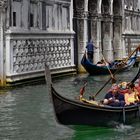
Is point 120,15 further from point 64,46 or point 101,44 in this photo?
point 64,46

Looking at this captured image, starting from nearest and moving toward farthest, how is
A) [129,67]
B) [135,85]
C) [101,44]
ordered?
[135,85]
[129,67]
[101,44]

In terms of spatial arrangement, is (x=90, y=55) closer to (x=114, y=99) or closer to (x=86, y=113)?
(x=114, y=99)

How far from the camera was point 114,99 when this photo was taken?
19.2ft

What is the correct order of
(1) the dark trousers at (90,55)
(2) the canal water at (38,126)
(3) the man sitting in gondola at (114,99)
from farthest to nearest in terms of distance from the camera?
(1) the dark trousers at (90,55) < (3) the man sitting in gondola at (114,99) < (2) the canal water at (38,126)

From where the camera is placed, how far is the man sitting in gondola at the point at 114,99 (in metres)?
5.74

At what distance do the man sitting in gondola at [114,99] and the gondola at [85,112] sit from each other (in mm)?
153

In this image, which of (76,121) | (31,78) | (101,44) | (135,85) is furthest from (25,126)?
(101,44)

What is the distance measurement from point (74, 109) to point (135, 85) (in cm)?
156

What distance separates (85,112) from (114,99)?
2.15 feet

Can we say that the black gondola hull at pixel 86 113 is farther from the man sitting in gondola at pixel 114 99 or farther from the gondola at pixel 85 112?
the man sitting in gondola at pixel 114 99

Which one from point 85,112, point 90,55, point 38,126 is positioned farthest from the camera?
point 90,55

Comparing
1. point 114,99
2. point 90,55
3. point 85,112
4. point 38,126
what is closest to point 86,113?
point 85,112

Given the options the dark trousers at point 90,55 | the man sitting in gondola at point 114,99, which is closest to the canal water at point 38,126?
the man sitting in gondola at point 114,99

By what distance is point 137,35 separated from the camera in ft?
64.8
